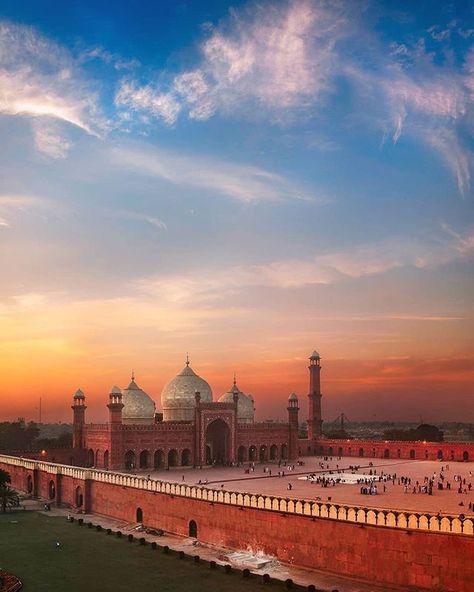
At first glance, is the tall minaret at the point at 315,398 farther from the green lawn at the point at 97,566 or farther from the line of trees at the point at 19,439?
the green lawn at the point at 97,566

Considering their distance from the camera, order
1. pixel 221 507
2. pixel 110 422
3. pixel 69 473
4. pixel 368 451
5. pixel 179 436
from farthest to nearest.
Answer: pixel 368 451 → pixel 179 436 → pixel 110 422 → pixel 69 473 → pixel 221 507

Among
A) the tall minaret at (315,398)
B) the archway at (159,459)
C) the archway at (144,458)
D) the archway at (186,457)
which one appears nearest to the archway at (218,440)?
the archway at (186,457)

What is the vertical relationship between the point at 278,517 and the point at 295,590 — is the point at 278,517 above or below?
above

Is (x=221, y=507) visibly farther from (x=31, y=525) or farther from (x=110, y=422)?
(x=110, y=422)

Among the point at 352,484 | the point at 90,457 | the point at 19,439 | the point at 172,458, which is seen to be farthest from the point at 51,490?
the point at 19,439

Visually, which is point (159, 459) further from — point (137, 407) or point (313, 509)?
point (313, 509)

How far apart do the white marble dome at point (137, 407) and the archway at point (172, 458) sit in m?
3.91

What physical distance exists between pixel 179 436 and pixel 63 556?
24157mm

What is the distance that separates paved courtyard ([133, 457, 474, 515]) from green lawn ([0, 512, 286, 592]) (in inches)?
253

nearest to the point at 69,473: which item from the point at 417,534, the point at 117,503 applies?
the point at 117,503

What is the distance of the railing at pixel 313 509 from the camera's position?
18.5 m

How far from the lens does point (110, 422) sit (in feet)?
147

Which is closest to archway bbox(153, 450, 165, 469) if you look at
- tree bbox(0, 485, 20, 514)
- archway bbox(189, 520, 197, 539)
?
tree bbox(0, 485, 20, 514)

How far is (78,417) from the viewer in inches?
1944
